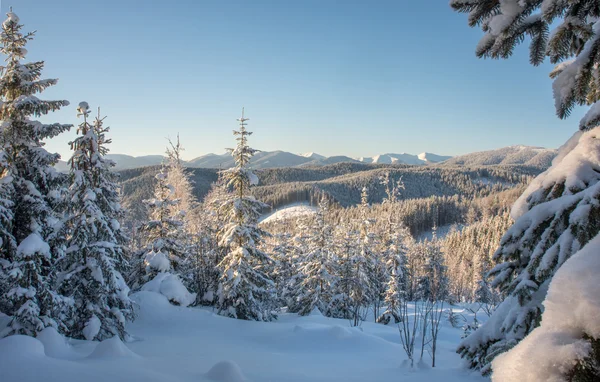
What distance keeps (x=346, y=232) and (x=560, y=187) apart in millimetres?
23946

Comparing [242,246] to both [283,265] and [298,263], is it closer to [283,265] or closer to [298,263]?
[298,263]

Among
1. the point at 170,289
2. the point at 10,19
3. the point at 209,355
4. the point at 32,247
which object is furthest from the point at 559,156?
the point at 170,289

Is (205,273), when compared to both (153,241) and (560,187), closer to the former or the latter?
(153,241)

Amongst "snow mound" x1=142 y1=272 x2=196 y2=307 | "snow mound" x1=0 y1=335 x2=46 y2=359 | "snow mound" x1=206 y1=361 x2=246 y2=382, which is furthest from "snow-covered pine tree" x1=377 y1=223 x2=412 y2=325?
"snow mound" x1=0 y1=335 x2=46 y2=359

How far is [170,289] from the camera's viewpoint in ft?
48.7

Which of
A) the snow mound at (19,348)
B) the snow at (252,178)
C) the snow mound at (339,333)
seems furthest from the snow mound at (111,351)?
the snow at (252,178)

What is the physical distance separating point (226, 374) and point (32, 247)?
6.40 meters

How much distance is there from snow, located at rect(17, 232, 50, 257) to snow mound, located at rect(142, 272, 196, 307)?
22.1 feet

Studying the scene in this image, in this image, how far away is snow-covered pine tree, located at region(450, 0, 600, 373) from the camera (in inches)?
73.4

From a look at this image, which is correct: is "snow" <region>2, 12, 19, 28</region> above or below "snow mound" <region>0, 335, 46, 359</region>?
above

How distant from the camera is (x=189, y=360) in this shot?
7.02 meters

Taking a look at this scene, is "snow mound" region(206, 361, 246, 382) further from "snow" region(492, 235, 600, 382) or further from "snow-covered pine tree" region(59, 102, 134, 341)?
"snow-covered pine tree" region(59, 102, 134, 341)

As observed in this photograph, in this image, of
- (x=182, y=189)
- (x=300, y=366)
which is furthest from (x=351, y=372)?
(x=182, y=189)

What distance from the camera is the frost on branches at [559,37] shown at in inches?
73.9
